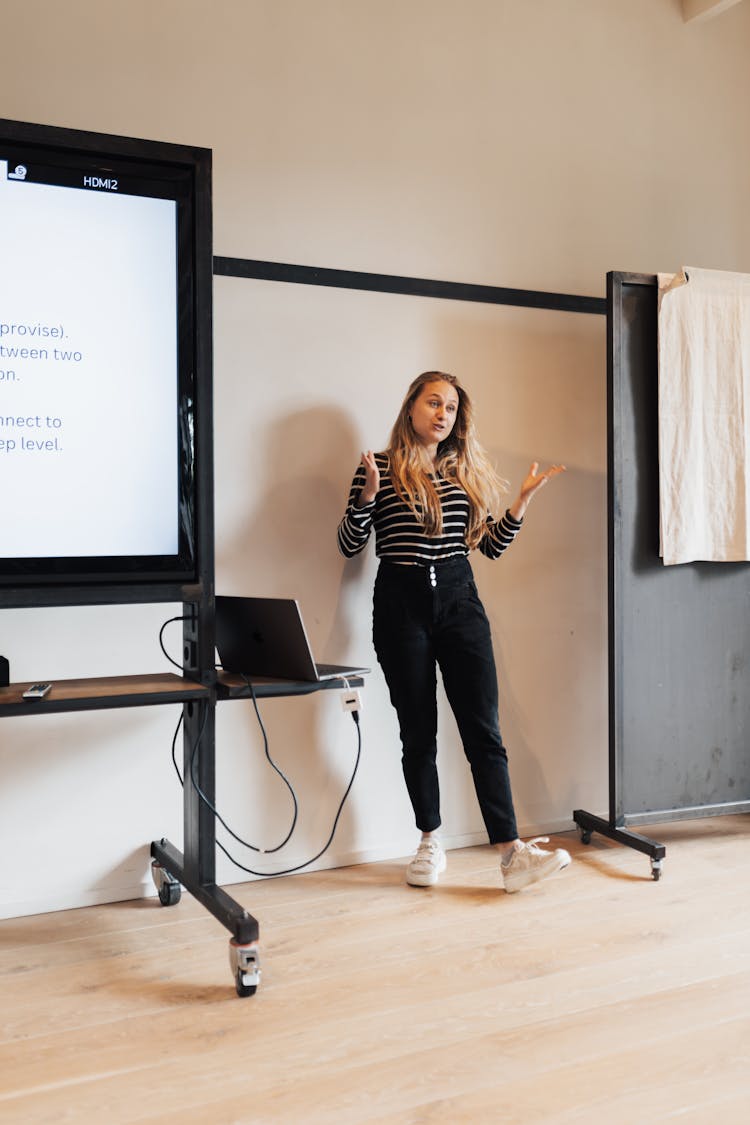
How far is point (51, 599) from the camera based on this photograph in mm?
2252

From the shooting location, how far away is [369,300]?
310 centimetres

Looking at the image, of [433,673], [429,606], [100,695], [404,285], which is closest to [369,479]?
[429,606]

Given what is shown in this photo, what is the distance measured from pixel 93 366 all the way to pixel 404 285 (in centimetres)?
119

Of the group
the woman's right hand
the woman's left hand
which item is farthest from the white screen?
the woman's left hand

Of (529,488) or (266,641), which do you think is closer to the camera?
(266,641)

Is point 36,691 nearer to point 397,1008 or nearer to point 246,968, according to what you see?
point 246,968

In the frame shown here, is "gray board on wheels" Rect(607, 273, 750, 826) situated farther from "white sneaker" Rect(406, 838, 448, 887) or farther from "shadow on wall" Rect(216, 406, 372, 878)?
"shadow on wall" Rect(216, 406, 372, 878)

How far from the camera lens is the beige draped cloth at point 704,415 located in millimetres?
3135

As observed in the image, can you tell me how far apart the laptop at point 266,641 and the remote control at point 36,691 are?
452 mm

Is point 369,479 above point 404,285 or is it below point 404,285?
below

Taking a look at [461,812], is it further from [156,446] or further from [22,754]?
[156,446]

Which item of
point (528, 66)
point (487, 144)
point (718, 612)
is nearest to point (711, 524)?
point (718, 612)

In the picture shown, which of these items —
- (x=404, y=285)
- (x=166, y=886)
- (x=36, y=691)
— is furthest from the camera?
(x=404, y=285)

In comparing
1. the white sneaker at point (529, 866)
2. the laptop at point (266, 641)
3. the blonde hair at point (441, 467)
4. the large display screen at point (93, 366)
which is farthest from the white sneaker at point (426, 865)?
the large display screen at point (93, 366)
